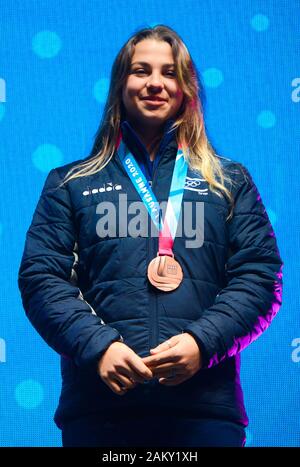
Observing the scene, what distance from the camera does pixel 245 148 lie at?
2297 millimetres

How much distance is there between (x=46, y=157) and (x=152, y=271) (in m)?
0.69

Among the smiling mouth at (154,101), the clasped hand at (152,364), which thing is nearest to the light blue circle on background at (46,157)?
the smiling mouth at (154,101)

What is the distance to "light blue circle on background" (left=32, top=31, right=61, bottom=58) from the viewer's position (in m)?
2.36

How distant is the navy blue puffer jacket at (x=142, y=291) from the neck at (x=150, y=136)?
0.25ft

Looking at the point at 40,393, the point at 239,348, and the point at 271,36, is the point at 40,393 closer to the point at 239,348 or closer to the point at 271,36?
the point at 239,348

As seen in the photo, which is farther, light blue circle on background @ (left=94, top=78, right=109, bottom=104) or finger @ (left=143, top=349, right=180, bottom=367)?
light blue circle on background @ (left=94, top=78, right=109, bottom=104)

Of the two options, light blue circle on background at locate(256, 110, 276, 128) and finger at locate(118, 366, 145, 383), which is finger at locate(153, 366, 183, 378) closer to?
finger at locate(118, 366, 145, 383)

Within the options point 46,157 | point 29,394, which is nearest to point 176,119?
point 46,157

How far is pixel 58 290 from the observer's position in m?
1.74

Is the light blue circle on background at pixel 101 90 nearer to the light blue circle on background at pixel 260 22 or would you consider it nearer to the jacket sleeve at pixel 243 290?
the light blue circle on background at pixel 260 22

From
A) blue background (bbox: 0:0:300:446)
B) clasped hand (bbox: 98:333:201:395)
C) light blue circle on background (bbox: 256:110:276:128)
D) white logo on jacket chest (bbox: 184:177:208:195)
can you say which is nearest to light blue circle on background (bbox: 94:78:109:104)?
blue background (bbox: 0:0:300:446)

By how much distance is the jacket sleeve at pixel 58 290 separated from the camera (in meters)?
1.66

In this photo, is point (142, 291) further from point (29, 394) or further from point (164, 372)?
point (29, 394)

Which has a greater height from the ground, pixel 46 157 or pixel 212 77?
pixel 212 77
